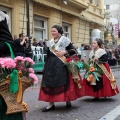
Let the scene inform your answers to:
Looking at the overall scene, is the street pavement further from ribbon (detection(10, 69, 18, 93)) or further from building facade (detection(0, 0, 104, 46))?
building facade (detection(0, 0, 104, 46))

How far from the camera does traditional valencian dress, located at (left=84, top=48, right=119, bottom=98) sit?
7016 millimetres

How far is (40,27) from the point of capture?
18500mm

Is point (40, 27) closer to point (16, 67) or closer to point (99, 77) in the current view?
point (99, 77)

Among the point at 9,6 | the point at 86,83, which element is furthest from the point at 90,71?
the point at 9,6

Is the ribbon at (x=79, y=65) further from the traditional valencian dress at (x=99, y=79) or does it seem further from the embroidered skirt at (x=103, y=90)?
the embroidered skirt at (x=103, y=90)

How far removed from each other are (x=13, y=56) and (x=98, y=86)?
4.11 m

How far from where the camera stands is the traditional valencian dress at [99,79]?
702cm

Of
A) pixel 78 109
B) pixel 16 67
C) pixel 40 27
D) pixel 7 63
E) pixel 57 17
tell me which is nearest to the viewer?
pixel 7 63

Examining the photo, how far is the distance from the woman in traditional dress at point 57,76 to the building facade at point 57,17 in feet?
30.5

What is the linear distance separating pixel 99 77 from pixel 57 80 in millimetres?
1758

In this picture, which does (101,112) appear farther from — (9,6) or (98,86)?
(9,6)

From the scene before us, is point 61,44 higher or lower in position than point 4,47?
higher

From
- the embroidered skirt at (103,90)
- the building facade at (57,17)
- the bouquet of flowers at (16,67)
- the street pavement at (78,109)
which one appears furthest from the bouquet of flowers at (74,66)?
the building facade at (57,17)

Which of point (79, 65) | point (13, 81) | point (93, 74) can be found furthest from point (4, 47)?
point (93, 74)
